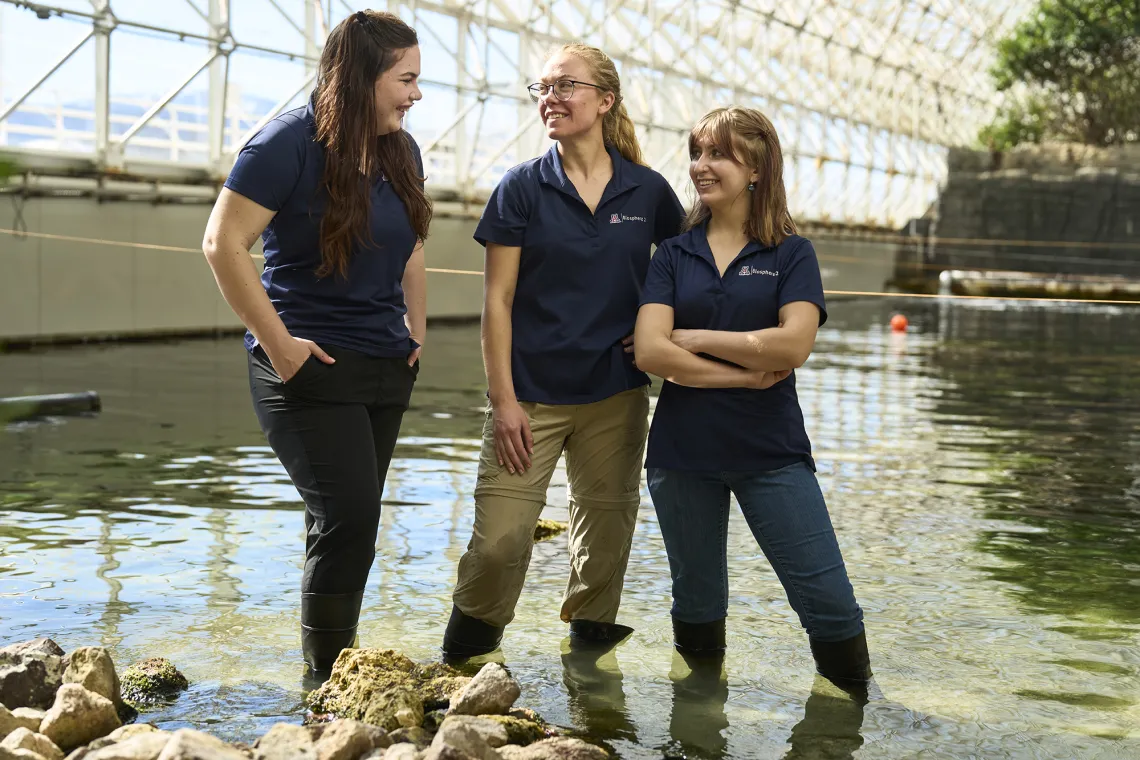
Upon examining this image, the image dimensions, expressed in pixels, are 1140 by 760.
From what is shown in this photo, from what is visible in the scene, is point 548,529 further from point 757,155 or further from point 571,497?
point 757,155

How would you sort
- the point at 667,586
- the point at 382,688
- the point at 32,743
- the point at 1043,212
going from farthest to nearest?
the point at 1043,212, the point at 667,586, the point at 382,688, the point at 32,743

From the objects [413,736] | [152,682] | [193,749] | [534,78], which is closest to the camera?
[193,749]

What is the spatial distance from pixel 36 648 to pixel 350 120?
138 cm

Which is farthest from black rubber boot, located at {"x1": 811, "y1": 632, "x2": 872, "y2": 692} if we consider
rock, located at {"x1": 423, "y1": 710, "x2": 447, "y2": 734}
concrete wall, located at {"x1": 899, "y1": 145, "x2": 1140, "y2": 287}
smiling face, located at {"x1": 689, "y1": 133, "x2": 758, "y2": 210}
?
concrete wall, located at {"x1": 899, "y1": 145, "x2": 1140, "y2": 287}

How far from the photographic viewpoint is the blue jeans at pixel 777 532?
3.21 meters

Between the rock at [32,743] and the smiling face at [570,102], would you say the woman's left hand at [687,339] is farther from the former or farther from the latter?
the rock at [32,743]

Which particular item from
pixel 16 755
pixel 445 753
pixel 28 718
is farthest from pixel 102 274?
pixel 445 753

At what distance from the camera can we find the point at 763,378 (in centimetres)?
322

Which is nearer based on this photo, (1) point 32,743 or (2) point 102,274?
(1) point 32,743

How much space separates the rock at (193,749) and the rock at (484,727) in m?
0.45

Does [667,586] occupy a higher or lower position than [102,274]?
lower

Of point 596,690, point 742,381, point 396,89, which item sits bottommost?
point 596,690

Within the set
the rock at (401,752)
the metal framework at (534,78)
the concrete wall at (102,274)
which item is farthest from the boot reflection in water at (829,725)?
the concrete wall at (102,274)

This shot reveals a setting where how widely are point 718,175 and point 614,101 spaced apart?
37 cm
